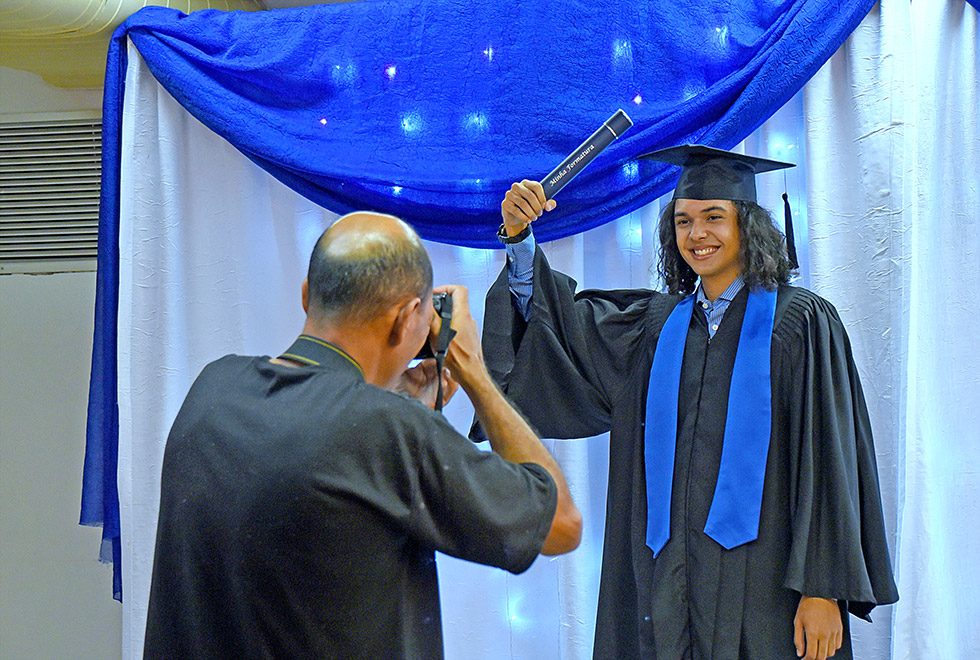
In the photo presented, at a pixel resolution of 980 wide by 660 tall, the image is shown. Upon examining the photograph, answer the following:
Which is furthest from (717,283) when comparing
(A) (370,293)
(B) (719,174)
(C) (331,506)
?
(C) (331,506)

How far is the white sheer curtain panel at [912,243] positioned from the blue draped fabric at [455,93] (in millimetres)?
198

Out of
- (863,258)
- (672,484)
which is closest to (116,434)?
(672,484)

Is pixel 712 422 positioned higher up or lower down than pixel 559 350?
lower down

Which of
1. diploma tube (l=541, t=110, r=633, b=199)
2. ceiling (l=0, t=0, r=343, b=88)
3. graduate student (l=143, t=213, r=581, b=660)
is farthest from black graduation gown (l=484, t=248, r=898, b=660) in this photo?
ceiling (l=0, t=0, r=343, b=88)

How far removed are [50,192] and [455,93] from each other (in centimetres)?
182

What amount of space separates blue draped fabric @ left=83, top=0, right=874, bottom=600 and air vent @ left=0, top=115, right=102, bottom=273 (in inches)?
22.7

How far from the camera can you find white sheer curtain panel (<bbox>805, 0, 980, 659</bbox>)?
2.63 metres

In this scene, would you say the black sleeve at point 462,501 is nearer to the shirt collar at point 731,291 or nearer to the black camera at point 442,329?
the black camera at point 442,329

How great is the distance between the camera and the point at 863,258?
8.74ft

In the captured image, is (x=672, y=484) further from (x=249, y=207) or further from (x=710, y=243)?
Answer: (x=249, y=207)

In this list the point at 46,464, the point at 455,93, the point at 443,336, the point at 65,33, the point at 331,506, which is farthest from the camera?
the point at 46,464

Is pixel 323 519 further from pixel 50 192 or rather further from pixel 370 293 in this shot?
pixel 50 192

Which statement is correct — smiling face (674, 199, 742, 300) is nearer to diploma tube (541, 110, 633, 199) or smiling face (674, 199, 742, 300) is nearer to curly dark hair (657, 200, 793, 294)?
curly dark hair (657, 200, 793, 294)

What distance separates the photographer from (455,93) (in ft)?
9.62
